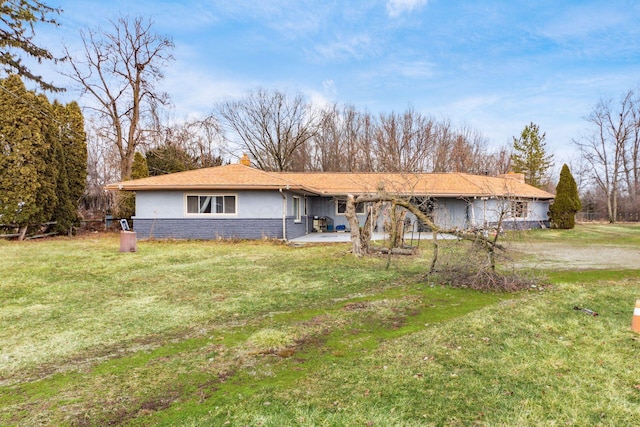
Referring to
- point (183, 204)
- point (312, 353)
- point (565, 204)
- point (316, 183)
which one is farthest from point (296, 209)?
point (565, 204)

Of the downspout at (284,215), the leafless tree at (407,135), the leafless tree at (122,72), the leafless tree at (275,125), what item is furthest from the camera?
the leafless tree at (275,125)

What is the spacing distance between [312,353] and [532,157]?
40.6m

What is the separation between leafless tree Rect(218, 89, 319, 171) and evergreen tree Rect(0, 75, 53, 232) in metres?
19.8

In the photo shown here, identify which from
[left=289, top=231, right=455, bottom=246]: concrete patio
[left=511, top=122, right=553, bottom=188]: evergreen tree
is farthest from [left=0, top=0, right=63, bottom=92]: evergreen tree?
[left=511, top=122, right=553, bottom=188]: evergreen tree

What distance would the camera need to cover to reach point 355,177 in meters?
22.2

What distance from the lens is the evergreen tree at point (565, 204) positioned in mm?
21688

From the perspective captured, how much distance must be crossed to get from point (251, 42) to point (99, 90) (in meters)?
12.0

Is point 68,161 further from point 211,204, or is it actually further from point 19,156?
point 211,204

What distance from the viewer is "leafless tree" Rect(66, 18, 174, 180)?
23266 mm

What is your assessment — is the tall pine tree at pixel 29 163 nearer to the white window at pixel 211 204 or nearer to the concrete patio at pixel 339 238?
the white window at pixel 211 204

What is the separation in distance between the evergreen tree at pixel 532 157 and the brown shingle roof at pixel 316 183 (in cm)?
1516

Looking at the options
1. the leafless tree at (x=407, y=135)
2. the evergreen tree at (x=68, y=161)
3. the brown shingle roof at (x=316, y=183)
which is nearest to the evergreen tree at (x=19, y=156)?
the evergreen tree at (x=68, y=161)

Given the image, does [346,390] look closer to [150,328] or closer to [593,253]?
[150,328]

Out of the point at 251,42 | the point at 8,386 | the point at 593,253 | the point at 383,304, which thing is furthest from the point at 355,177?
the point at 8,386
